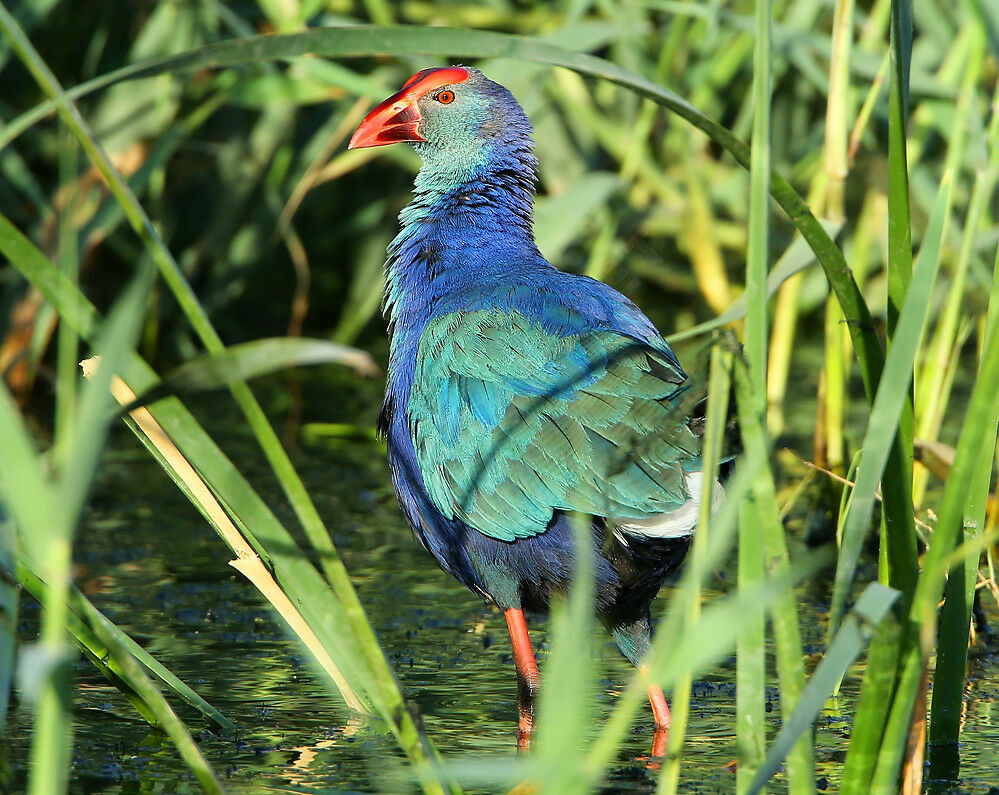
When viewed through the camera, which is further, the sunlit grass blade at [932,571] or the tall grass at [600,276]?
the sunlit grass blade at [932,571]

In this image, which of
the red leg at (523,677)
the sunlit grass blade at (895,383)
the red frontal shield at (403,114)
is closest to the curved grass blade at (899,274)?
the sunlit grass blade at (895,383)

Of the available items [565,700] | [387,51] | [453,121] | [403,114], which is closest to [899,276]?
[387,51]

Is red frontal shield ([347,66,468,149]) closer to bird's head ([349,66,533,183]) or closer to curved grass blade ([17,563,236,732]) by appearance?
bird's head ([349,66,533,183])

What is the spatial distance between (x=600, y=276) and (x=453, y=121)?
1.54m

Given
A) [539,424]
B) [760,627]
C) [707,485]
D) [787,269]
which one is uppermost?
[787,269]

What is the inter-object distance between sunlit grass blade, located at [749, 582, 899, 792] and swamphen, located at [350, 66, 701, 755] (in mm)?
673

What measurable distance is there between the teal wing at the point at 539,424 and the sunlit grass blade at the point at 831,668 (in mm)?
695

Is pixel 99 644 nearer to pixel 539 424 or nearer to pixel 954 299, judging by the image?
pixel 539 424

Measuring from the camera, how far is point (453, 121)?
9.14ft

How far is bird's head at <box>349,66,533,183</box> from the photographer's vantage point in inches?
108

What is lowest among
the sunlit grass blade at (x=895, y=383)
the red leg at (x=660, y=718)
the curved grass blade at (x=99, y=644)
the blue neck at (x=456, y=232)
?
the red leg at (x=660, y=718)

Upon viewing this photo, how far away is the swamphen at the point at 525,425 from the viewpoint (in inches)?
81.4

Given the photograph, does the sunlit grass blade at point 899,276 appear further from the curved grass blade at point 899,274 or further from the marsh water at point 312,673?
the marsh water at point 312,673

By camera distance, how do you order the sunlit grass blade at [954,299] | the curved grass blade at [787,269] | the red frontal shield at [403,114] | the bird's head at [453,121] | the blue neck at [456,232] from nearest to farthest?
the sunlit grass blade at [954,299], the curved grass blade at [787,269], the blue neck at [456,232], the bird's head at [453,121], the red frontal shield at [403,114]
